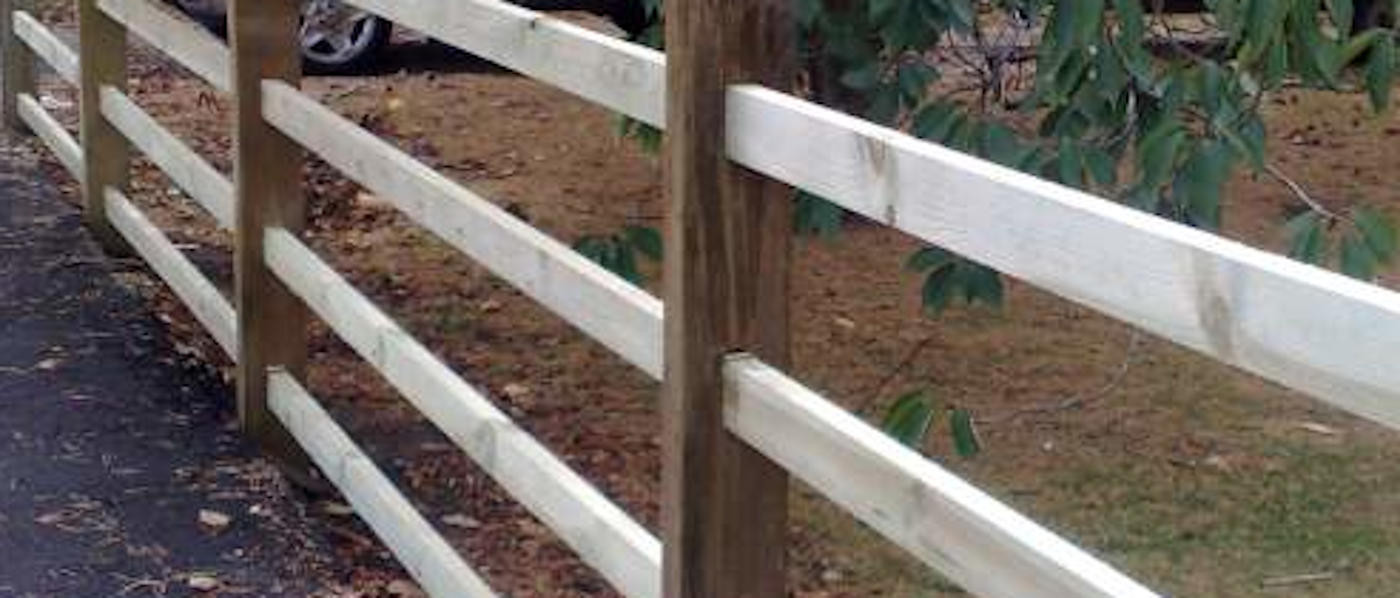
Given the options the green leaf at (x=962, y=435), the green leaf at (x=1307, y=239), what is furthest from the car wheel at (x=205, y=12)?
the green leaf at (x=1307, y=239)

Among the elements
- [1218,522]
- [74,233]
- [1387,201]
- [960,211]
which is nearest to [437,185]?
[960,211]

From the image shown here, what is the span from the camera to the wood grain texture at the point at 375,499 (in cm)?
376

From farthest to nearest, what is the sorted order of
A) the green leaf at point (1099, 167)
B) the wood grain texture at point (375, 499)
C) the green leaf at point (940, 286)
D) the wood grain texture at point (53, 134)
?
the wood grain texture at point (53, 134) < the wood grain texture at point (375, 499) < the green leaf at point (940, 286) < the green leaf at point (1099, 167)

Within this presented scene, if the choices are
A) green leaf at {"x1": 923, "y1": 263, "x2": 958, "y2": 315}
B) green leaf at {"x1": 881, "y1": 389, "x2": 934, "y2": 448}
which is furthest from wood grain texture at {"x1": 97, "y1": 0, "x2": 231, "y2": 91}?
green leaf at {"x1": 881, "y1": 389, "x2": 934, "y2": 448}

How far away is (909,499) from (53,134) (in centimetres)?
604

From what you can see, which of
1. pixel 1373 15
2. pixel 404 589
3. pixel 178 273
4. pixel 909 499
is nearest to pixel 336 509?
pixel 404 589

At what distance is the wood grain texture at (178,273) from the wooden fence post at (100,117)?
7 cm

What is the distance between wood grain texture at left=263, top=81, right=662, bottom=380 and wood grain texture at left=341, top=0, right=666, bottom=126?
247 mm

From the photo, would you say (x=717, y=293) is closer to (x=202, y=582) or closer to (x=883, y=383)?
(x=202, y=582)

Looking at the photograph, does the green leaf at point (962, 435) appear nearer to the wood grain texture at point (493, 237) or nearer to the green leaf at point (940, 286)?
the green leaf at point (940, 286)

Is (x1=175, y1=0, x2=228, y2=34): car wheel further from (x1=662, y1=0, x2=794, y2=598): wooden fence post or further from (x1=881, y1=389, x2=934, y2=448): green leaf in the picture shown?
(x1=662, y1=0, x2=794, y2=598): wooden fence post

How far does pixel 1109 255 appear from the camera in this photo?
1864 mm

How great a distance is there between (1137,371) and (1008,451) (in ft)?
2.58

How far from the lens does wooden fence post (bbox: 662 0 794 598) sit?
2.58m
